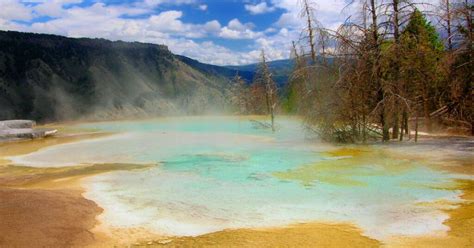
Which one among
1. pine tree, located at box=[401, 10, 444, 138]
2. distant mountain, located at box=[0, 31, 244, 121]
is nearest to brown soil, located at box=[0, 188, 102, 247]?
pine tree, located at box=[401, 10, 444, 138]

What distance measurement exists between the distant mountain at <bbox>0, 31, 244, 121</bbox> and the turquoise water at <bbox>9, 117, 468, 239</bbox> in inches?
1179

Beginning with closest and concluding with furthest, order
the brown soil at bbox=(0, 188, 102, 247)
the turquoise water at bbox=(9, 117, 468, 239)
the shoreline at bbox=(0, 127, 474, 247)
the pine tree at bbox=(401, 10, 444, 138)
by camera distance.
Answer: the shoreline at bbox=(0, 127, 474, 247), the brown soil at bbox=(0, 188, 102, 247), the turquoise water at bbox=(9, 117, 468, 239), the pine tree at bbox=(401, 10, 444, 138)

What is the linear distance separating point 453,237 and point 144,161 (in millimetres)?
8865

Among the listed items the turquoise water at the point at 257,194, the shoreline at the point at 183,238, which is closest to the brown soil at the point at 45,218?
the shoreline at the point at 183,238

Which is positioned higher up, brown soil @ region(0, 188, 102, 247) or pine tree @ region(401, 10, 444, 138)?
pine tree @ region(401, 10, 444, 138)

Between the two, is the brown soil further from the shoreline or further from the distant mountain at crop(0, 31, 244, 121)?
the distant mountain at crop(0, 31, 244, 121)

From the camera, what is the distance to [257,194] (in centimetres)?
818

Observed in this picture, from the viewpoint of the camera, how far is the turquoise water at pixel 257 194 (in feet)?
21.3

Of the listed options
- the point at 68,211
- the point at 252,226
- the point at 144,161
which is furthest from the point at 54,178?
the point at 252,226

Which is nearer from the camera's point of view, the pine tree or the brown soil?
the brown soil

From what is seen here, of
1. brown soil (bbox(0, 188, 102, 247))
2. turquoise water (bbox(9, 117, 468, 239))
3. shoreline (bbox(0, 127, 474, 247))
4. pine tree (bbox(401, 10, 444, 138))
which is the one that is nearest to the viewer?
Result: shoreline (bbox(0, 127, 474, 247))

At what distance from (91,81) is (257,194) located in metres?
42.5

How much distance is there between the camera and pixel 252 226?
6.32 metres

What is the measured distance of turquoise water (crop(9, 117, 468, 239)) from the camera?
6496 millimetres
